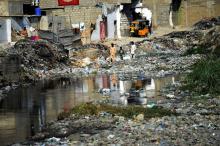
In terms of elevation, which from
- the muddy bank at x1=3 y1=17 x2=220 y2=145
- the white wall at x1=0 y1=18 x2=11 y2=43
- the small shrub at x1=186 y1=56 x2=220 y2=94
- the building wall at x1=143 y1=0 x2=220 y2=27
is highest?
the building wall at x1=143 y1=0 x2=220 y2=27

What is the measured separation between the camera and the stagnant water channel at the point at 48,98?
1407cm

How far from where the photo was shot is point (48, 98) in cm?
1958

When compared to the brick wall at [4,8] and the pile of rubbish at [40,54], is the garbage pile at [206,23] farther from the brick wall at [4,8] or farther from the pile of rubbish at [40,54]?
the pile of rubbish at [40,54]

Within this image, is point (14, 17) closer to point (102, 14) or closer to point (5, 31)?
point (5, 31)

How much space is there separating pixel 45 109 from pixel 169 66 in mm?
13347

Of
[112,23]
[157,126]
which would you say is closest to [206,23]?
[112,23]

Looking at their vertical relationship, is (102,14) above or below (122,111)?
above

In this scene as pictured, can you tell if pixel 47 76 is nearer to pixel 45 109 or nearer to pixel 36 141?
pixel 45 109

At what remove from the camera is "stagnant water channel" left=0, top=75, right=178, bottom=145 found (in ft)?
46.2

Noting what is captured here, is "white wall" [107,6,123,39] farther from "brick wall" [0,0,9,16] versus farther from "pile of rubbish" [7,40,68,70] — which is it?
"pile of rubbish" [7,40,68,70]

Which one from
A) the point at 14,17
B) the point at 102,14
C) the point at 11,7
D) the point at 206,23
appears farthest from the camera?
the point at 206,23

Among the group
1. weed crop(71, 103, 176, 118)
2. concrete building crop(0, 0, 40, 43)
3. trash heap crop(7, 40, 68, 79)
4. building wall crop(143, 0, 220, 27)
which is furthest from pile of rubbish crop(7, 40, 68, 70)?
building wall crop(143, 0, 220, 27)

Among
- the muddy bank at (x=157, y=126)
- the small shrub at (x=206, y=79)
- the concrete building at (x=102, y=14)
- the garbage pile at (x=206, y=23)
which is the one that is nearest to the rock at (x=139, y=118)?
the muddy bank at (x=157, y=126)

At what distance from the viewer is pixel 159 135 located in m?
11.4
